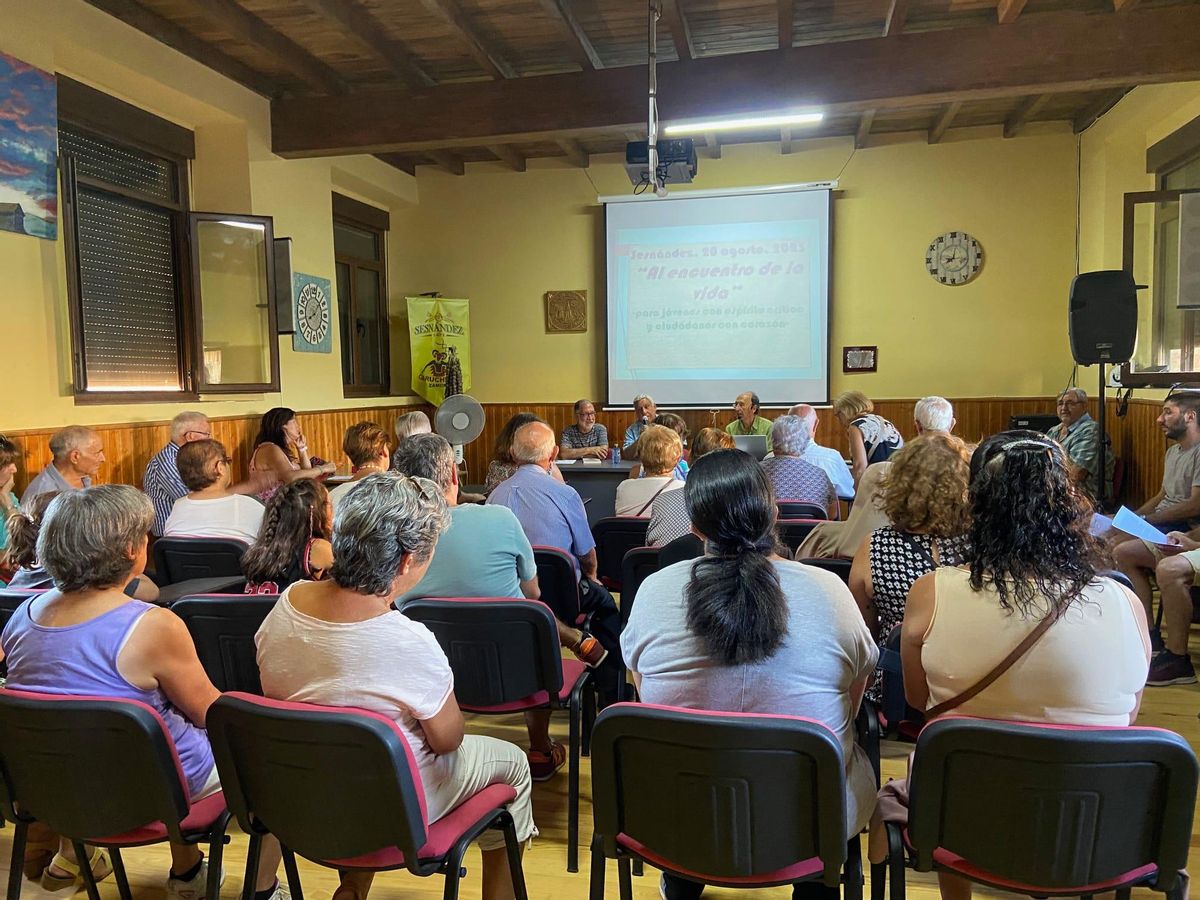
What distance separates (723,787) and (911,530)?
116 cm

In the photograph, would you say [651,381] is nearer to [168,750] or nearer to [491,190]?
[491,190]

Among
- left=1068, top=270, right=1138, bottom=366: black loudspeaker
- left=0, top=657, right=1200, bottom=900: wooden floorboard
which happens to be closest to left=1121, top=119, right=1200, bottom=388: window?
left=1068, top=270, right=1138, bottom=366: black loudspeaker

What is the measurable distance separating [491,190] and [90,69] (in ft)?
14.2

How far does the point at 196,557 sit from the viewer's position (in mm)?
3127

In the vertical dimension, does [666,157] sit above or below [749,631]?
above

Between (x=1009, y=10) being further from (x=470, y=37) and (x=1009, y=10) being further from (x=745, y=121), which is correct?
(x=470, y=37)

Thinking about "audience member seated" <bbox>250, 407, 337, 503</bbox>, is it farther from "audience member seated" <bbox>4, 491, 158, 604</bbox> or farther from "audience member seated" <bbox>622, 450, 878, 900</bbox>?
"audience member seated" <bbox>622, 450, 878, 900</bbox>

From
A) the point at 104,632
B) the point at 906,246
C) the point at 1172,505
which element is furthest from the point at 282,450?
the point at 906,246

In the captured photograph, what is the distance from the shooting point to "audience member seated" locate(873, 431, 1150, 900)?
4.86 feet

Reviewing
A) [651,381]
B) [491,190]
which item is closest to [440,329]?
[491,190]

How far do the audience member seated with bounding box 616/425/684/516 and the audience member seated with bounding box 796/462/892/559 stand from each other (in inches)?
28.6

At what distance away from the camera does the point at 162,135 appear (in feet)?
19.2

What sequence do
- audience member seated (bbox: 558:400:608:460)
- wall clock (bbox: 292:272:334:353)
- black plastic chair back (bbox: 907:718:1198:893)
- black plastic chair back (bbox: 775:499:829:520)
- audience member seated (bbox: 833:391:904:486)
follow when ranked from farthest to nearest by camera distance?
1. audience member seated (bbox: 558:400:608:460)
2. wall clock (bbox: 292:272:334:353)
3. audience member seated (bbox: 833:391:904:486)
4. black plastic chair back (bbox: 775:499:829:520)
5. black plastic chair back (bbox: 907:718:1198:893)

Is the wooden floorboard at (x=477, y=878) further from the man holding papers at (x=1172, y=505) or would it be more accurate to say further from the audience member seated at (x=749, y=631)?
the man holding papers at (x=1172, y=505)
